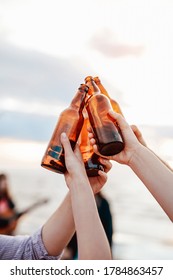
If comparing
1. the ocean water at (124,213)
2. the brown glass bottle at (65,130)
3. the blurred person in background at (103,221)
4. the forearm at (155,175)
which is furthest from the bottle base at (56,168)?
the ocean water at (124,213)

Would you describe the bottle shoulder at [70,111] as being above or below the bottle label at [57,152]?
above

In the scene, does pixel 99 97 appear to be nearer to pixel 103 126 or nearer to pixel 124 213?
pixel 103 126

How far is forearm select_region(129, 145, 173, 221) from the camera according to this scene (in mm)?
783

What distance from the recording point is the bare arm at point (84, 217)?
0.75m

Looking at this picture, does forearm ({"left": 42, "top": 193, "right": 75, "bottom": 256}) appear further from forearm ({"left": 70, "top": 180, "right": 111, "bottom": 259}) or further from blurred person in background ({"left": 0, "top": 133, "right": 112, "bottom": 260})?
forearm ({"left": 70, "top": 180, "right": 111, "bottom": 259})

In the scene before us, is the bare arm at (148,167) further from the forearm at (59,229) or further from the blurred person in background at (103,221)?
the blurred person in background at (103,221)

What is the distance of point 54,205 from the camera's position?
287 inches

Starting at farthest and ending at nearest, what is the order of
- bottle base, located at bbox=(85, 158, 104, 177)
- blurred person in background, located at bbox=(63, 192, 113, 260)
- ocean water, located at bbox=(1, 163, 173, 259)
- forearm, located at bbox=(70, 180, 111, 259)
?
ocean water, located at bbox=(1, 163, 173, 259) → blurred person in background, located at bbox=(63, 192, 113, 260) → bottle base, located at bbox=(85, 158, 104, 177) → forearm, located at bbox=(70, 180, 111, 259)

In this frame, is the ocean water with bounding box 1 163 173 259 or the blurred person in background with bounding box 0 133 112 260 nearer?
the blurred person in background with bounding box 0 133 112 260

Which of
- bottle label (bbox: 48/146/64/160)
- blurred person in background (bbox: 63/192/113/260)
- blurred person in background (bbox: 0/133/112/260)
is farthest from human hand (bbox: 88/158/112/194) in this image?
blurred person in background (bbox: 63/192/113/260)

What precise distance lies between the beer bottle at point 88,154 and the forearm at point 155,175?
77mm
